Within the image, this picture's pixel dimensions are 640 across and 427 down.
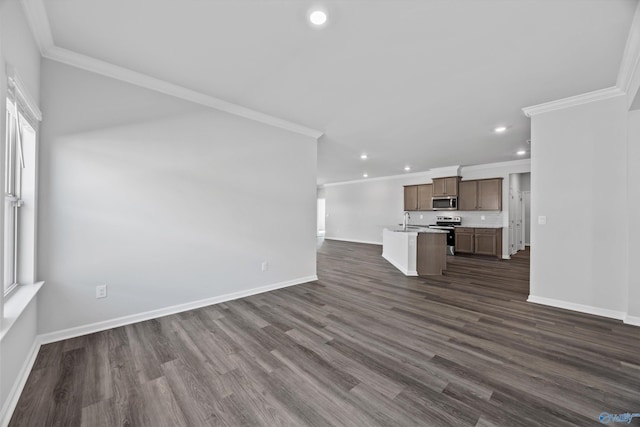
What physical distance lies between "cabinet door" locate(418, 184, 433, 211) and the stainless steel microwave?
0.60 feet

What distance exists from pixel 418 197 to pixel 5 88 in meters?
8.55

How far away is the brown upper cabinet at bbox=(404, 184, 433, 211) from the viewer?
8.14m

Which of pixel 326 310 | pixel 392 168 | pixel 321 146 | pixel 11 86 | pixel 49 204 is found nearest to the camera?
pixel 11 86

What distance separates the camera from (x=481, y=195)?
714 cm

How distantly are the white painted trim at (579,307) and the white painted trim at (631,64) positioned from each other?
233 cm

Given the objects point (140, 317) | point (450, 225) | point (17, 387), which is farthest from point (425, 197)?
point (17, 387)

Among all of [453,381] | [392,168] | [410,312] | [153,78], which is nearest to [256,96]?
[153,78]

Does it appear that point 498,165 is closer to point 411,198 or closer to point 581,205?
point 411,198

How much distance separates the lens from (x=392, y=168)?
7879 millimetres

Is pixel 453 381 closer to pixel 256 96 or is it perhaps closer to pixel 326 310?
pixel 326 310

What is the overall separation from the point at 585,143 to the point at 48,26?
5607mm

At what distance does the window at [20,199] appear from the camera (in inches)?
75.1

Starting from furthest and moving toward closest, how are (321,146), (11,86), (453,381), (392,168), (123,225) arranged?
(392,168) → (321,146) → (123,225) → (453,381) → (11,86)

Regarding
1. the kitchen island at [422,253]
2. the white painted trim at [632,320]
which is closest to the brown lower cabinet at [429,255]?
the kitchen island at [422,253]
